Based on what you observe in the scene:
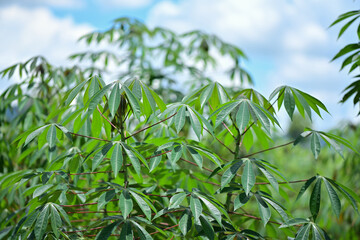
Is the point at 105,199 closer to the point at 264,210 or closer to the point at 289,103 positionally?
the point at 264,210

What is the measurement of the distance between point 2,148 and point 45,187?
4.34 ft

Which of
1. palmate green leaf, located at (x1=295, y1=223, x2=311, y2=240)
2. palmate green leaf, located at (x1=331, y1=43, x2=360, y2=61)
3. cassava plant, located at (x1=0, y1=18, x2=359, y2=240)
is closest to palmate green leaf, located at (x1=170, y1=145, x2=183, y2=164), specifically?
cassava plant, located at (x1=0, y1=18, x2=359, y2=240)

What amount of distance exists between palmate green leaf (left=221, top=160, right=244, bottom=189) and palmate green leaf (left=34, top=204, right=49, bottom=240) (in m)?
0.62

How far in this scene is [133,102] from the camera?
1.36 metres

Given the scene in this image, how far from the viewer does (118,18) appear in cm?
373

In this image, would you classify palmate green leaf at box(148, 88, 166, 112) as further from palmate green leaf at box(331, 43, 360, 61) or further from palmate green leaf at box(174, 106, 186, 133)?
palmate green leaf at box(331, 43, 360, 61)

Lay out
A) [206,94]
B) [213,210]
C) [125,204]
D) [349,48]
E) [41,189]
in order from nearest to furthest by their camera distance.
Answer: [125,204]
[213,210]
[41,189]
[206,94]
[349,48]

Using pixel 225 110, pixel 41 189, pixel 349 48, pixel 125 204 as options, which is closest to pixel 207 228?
pixel 125 204

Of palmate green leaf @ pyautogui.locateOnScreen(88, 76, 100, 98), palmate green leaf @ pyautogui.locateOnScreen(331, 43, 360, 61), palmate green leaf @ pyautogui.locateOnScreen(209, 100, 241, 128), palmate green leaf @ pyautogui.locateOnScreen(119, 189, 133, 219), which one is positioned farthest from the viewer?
palmate green leaf @ pyautogui.locateOnScreen(331, 43, 360, 61)

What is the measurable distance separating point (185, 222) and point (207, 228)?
0.09 meters

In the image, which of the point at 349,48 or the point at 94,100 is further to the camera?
the point at 349,48

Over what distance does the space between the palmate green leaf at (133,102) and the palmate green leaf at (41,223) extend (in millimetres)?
470

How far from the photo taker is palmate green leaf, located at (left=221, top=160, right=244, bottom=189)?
1.36 metres

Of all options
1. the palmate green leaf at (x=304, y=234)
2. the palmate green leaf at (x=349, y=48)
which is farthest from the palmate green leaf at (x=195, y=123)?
the palmate green leaf at (x=349, y=48)
